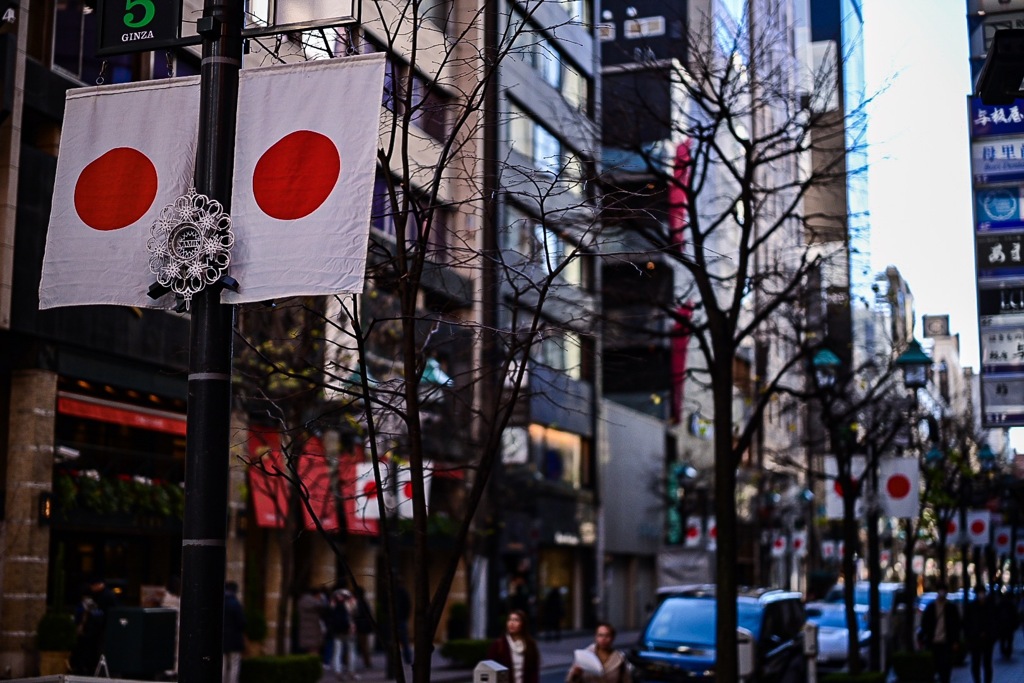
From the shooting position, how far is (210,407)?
20.5 ft

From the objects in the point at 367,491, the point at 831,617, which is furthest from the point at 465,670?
the point at 367,491

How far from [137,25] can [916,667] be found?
2181cm

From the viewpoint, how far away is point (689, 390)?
73.9 meters

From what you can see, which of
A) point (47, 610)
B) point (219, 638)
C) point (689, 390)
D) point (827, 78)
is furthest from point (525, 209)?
point (689, 390)

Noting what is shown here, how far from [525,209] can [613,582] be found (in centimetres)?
5455

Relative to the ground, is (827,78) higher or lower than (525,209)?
higher

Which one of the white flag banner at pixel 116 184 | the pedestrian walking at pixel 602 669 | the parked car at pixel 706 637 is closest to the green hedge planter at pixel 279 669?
the parked car at pixel 706 637

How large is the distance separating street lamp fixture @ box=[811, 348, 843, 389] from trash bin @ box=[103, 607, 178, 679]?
1075cm

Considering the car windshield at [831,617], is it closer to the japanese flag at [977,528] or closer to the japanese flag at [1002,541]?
the japanese flag at [977,528]

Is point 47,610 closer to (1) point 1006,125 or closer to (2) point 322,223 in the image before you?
(1) point 1006,125

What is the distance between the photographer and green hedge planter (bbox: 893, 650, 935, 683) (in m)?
25.4

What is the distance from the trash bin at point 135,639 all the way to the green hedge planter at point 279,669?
124 inches

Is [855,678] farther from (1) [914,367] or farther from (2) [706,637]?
(1) [914,367]

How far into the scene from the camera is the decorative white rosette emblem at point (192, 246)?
6.43 meters
